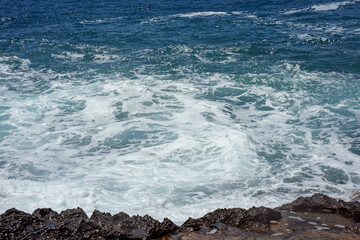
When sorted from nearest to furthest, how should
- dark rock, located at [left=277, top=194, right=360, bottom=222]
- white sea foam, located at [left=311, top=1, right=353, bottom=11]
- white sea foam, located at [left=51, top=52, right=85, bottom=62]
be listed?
dark rock, located at [left=277, top=194, right=360, bottom=222] < white sea foam, located at [left=51, top=52, right=85, bottom=62] < white sea foam, located at [left=311, top=1, right=353, bottom=11]

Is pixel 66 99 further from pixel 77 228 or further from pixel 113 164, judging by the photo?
pixel 77 228

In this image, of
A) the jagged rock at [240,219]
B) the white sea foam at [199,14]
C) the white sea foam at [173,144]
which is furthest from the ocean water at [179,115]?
the white sea foam at [199,14]

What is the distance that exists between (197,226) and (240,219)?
67cm

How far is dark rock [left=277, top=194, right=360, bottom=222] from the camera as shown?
18.6ft

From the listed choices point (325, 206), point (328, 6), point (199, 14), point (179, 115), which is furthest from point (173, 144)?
point (328, 6)

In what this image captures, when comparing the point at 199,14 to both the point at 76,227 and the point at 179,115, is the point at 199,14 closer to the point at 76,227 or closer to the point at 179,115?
the point at 179,115

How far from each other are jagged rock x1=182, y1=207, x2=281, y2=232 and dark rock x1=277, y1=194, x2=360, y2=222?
19.0 inches

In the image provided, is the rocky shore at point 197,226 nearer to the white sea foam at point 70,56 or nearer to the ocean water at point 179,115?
the ocean water at point 179,115

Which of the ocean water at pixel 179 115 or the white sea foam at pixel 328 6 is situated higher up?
the white sea foam at pixel 328 6

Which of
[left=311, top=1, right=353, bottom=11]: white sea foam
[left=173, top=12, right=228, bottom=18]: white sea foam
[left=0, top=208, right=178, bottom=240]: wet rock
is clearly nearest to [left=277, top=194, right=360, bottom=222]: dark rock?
[left=0, top=208, right=178, bottom=240]: wet rock

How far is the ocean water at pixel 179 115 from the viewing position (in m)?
7.47

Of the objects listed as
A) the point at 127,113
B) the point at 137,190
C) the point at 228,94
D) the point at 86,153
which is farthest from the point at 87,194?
the point at 228,94

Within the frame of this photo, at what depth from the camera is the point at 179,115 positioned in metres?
11.2

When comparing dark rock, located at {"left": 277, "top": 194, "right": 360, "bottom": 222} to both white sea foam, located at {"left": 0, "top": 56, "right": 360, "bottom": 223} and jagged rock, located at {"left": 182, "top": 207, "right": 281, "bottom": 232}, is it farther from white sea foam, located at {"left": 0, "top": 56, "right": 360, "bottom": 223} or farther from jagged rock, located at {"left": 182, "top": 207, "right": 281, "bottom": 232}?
white sea foam, located at {"left": 0, "top": 56, "right": 360, "bottom": 223}
